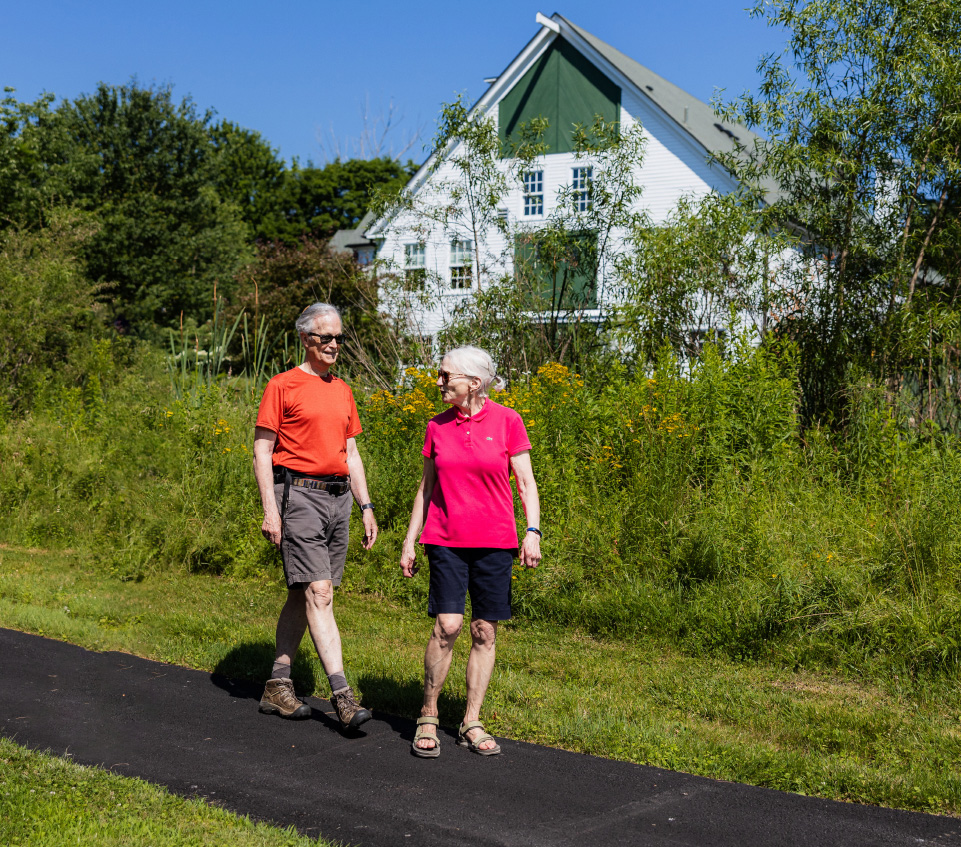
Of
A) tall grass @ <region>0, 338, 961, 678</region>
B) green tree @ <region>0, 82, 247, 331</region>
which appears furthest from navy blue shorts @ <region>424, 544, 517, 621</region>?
green tree @ <region>0, 82, 247, 331</region>

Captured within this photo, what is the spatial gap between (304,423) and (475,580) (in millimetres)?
1359

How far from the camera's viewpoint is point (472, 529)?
16.5ft

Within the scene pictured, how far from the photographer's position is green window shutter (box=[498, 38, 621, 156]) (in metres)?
29.7

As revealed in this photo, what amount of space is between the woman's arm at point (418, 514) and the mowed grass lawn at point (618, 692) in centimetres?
108

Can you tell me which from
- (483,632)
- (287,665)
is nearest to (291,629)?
(287,665)

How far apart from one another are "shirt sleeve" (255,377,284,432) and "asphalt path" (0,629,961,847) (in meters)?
1.68

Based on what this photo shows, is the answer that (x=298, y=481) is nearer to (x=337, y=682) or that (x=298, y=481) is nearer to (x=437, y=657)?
(x=337, y=682)

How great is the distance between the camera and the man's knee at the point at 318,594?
5547mm

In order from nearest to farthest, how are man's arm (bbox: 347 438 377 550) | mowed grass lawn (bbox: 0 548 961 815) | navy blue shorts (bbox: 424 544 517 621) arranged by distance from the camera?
1. mowed grass lawn (bbox: 0 548 961 815)
2. navy blue shorts (bbox: 424 544 517 621)
3. man's arm (bbox: 347 438 377 550)

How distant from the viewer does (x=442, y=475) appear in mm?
5102

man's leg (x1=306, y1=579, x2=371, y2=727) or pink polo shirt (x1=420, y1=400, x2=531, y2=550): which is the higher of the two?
pink polo shirt (x1=420, y1=400, x2=531, y2=550)

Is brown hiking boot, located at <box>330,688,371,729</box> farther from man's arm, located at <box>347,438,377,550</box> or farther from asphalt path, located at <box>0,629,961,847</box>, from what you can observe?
man's arm, located at <box>347,438,377,550</box>

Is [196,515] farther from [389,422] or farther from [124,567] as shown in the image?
[389,422]

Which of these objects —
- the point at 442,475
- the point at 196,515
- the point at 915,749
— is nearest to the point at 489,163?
the point at 196,515
